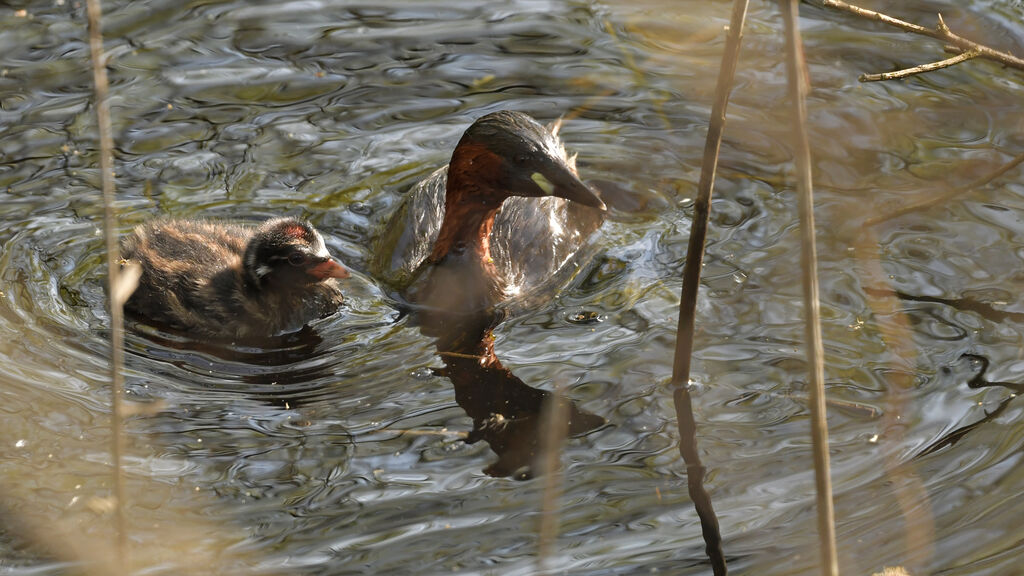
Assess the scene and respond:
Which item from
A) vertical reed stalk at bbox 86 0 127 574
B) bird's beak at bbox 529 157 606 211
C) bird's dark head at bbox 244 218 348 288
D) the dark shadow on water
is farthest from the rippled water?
vertical reed stalk at bbox 86 0 127 574

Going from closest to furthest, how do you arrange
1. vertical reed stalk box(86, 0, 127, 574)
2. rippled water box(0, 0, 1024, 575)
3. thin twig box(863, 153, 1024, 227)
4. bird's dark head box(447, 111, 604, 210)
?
vertical reed stalk box(86, 0, 127, 574) → rippled water box(0, 0, 1024, 575) → bird's dark head box(447, 111, 604, 210) → thin twig box(863, 153, 1024, 227)

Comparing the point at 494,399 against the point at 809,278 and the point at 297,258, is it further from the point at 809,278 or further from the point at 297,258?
the point at 809,278

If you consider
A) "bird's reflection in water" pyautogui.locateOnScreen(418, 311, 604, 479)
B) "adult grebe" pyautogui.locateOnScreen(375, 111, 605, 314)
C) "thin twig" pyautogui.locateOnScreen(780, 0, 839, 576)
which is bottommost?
"bird's reflection in water" pyautogui.locateOnScreen(418, 311, 604, 479)

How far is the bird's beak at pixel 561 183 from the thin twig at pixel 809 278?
8.84ft

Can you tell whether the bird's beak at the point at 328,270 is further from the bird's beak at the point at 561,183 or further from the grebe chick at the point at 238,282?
the bird's beak at the point at 561,183

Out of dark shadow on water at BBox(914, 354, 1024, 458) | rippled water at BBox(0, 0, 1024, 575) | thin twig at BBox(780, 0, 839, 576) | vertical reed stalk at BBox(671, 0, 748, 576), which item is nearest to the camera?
thin twig at BBox(780, 0, 839, 576)

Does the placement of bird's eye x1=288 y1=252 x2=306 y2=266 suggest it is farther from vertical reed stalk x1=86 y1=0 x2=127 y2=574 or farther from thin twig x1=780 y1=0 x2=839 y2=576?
thin twig x1=780 y1=0 x2=839 y2=576

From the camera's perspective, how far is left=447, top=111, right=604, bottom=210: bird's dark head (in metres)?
5.34

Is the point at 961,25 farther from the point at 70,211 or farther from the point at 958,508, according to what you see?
the point at 70,211

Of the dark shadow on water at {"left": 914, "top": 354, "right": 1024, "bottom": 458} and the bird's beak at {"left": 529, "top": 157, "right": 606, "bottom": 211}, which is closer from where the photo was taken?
the dark shadow on water at {"left": 914, "top": 354, "right": 1024, "bottom": 458}

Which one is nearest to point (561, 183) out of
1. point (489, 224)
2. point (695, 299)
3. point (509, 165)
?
point (509, 165)

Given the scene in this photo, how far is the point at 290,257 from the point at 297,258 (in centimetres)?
3

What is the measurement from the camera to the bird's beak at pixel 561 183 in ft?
17.2

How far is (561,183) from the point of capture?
5320 millimetres
